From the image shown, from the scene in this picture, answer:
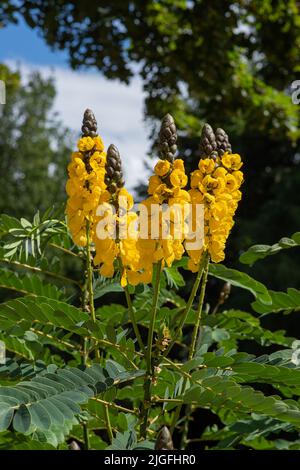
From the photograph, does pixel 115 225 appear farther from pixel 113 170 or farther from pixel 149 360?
pixel 149 360

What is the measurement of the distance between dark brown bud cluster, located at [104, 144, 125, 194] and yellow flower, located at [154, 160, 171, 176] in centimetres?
8

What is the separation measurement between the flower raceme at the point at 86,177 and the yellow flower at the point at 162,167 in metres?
0.15

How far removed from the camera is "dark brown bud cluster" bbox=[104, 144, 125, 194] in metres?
1.37

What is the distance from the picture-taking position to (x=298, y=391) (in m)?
1.63

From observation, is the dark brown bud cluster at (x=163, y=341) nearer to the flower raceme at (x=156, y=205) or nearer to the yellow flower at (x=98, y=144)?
the flower raceme at (x=156, y=205)

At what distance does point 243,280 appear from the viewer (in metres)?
1.84

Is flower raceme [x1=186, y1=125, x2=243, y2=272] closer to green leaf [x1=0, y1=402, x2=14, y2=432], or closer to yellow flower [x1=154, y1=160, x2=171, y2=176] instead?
yellow flower [x1=154, y1=160, x2=171, y2=176]

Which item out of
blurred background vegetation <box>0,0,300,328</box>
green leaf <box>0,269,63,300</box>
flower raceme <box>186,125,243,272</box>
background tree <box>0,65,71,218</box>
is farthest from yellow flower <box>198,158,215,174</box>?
background tree <box>0,65,71,218</box>

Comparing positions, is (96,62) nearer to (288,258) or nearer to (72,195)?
(288,258)

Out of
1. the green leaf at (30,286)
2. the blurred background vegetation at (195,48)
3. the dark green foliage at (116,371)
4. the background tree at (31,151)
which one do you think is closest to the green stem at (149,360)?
the dark green foliage at (116,371)

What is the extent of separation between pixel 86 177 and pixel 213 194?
0.85 feet

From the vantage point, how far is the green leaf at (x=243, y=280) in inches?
71.6
